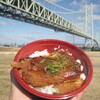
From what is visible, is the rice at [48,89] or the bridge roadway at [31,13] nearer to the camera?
the rice at [48,89]

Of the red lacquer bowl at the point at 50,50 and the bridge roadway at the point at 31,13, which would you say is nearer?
the red lacquer bowl at the point at 50,50

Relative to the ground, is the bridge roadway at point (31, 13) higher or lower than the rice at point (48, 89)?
higher

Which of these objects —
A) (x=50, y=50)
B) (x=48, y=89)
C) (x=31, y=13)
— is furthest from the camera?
(x=31, y=13)

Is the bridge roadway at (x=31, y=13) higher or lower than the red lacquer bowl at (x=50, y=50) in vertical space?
higher

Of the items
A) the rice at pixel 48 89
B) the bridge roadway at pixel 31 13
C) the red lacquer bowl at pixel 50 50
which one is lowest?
the rice at pixel 48 89

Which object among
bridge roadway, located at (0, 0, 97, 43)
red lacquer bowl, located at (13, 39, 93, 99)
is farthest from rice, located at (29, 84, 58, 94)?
bridge roadway, located at (0, 0, 97, 43)

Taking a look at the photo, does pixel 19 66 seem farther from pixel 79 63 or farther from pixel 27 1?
pixel 27 1

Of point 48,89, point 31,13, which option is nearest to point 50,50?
point 48,89

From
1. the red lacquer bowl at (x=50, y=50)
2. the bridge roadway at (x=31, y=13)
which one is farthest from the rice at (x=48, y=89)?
the bridge roadway at (x=31, y=13)

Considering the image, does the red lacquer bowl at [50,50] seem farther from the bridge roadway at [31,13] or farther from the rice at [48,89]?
the bridge roadway at [31,13]

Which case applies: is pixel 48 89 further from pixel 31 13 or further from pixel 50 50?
pixel 31 13

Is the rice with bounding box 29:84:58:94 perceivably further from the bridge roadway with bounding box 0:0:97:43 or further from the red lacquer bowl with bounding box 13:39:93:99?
the bridge roadway with bounding box 0:0:97:43
